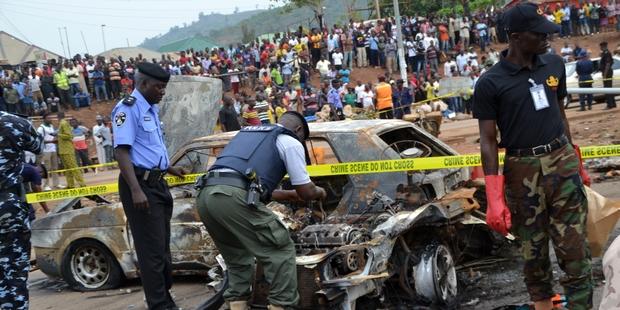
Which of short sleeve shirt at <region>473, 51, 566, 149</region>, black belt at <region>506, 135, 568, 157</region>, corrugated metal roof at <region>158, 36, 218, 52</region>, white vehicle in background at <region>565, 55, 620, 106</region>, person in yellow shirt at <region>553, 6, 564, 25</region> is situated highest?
corrugated metal roof at <region>158, 36, 218, 52</region>

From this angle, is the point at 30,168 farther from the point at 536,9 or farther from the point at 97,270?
the point at 536,9

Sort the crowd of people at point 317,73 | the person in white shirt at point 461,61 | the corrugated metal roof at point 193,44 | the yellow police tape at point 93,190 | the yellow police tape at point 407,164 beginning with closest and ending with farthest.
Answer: the yellow police tape at point 407,164 < the yellow police tape at point 93,190 < the crowd of people at point 317,73 < the person in white shirt at point 461,61 < the corrugated metal roof at point 193,44

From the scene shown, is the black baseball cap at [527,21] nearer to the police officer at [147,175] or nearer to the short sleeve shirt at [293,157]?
the short sleeve shirt at [293,157]

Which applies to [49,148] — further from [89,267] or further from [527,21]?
[527,21]

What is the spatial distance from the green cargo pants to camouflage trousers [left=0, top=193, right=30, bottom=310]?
1.25 metres

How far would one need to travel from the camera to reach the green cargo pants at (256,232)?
444 cm

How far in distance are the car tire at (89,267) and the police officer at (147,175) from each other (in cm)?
181

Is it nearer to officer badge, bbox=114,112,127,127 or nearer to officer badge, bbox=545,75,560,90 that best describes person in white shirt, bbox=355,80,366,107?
officer badge, bbox=114,112,127,127

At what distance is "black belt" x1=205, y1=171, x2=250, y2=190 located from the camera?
4473mm

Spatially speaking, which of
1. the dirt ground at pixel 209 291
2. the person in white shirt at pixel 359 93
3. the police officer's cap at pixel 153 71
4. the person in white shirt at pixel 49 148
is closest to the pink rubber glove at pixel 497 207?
the dirt ground at pixel 209 291

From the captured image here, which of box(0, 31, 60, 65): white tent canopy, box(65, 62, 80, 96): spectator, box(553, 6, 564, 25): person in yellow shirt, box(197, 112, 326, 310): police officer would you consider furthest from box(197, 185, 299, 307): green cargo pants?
box(0, 31, 60, 65): white tent canopy

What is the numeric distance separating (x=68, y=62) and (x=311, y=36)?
9.30 m

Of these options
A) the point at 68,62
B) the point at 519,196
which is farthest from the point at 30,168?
the point at 68,62

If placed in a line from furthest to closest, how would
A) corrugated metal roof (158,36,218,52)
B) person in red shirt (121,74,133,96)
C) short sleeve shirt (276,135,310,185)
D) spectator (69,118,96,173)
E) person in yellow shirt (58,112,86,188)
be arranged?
corrugated metal roof (158,36,218,52)
person in red shirt (121,74,133,96)
spectator (69,118,96,173)
person in yellow shirt (58,112,86,188)
short sleeve shirt (276,135,310,185)
